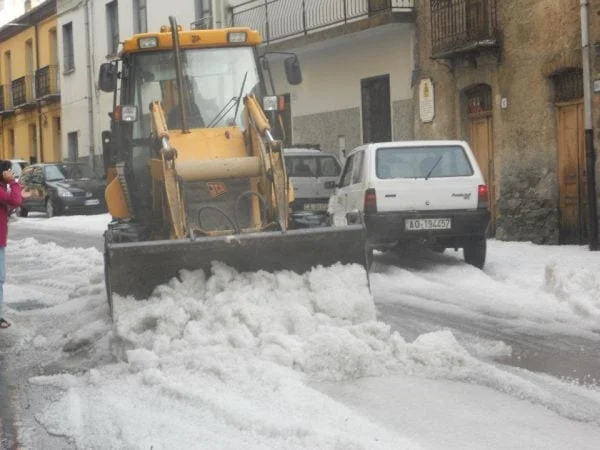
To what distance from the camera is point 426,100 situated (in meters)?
21.4

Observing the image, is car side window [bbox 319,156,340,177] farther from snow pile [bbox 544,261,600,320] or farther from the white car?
snow pile [bbox 544,261,600,320]

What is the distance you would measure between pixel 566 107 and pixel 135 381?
12.2m

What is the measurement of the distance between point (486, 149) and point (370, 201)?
7.02 metres

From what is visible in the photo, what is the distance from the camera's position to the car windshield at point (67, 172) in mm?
31453

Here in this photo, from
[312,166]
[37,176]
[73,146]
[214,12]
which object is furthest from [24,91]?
[312,166]

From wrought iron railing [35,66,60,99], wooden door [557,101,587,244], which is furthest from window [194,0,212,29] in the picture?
wooden door [557,101,587,244]

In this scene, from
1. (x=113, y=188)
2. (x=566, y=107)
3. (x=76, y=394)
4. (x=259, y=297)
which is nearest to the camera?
(x=76, y=394)

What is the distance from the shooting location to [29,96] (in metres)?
44.4

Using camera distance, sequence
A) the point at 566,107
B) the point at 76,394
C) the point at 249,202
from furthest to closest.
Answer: the point at 566,107
the point at 249,202
the point at 76,394

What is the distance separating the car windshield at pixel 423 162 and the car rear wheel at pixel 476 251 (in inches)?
35.6

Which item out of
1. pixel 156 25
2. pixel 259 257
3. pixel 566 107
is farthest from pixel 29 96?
pixel 259 257

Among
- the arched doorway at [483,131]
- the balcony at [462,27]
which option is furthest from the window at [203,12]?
the arched doorway at [483,131]

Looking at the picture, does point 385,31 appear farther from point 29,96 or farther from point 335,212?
point 29,96

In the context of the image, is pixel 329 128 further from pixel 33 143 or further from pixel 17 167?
pixel 33 143
